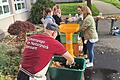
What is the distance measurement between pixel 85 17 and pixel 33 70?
389cm

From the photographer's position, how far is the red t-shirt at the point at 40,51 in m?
3.29

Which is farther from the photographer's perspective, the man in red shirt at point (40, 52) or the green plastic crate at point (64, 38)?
the green plastic crate at point (64, 38)

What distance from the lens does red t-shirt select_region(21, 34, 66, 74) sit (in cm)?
329

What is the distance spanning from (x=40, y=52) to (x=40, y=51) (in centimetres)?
1

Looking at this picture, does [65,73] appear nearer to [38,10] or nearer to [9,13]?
[9,13]

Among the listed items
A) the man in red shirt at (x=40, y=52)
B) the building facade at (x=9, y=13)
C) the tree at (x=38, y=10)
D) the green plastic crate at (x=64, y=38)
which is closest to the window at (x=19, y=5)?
the building facade at (x=9, y=13)

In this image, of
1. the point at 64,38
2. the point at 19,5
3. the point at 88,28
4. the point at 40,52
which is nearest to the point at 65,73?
the point at 40,52

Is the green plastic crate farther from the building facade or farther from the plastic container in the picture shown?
the building facade

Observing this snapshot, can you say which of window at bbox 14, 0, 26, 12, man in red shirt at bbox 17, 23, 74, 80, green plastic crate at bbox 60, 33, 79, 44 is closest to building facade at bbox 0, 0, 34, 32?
window at bbox 14, 0, 26, 12

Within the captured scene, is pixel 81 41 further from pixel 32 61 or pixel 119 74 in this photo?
pixel 32 61

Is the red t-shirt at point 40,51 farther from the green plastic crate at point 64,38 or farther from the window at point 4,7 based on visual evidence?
the window at point 4,7

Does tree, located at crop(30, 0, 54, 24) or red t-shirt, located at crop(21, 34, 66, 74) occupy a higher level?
red t-shirt, located at crop(21, 34, 66, 74)

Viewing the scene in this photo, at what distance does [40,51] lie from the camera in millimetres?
3307

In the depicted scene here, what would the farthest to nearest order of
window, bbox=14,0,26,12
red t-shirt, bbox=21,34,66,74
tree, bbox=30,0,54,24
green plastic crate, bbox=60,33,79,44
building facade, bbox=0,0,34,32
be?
tree, bbox=30,0,54,24 → window, bbox=14,0,26,12 → building facade, bbox=0,0,34,32 → green plastic crate, bbox=60,33,79,44 → red t-shirt, bbox=21,34,66,74
